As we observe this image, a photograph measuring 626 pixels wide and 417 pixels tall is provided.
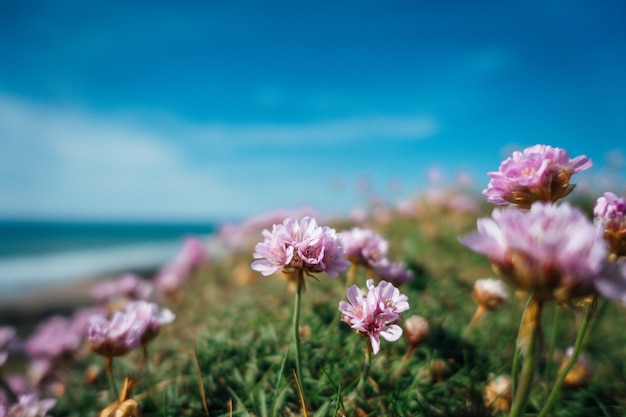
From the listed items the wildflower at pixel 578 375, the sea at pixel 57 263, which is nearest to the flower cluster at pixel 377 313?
the wildflower at pixel 578 375

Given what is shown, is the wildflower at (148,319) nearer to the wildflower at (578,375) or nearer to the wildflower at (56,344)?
the wildflower at (56,344)

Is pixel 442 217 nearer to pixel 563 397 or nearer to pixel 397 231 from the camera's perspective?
pixel 397 231

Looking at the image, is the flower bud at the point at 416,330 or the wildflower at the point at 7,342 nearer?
the flower bud at the point at 416,330

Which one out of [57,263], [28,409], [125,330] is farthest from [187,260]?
[57,263]

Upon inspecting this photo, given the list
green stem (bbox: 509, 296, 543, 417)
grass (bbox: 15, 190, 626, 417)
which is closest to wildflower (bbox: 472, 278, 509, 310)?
grass (bbox: 15, 190, 626, 417)

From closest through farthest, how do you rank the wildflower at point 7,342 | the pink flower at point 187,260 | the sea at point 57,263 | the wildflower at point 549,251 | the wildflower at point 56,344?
the wildflower at point 549,251 < the wildflower at point 7,342 < the wildflower at point 56,344 < the pink flower at point 187,260 < the sea at point 57,263

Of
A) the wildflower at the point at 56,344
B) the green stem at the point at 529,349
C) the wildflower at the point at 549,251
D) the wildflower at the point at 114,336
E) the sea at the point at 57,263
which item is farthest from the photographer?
the sea at the point at 57,263

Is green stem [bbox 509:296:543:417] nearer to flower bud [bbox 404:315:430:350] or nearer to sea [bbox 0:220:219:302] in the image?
flower bud [bbox 404:315:430:350]

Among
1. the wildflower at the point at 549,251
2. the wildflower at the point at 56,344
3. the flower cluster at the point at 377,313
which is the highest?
the wildflower at the point at 549,251
